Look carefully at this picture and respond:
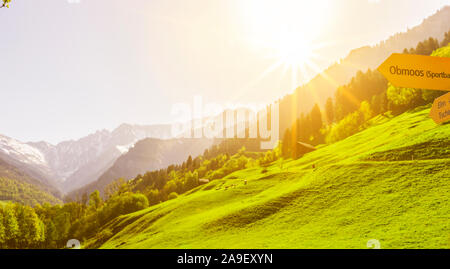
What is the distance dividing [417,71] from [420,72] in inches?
3.3

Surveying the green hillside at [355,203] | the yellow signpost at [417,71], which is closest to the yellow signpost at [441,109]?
the yellow signpost at [417,71]

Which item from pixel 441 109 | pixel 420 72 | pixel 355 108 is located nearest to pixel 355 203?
pixel 441 109

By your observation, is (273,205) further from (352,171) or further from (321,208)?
(352,171)

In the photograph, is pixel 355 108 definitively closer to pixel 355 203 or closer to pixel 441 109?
pixel 355 203

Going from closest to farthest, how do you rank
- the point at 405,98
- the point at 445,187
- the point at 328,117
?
1. the point at 445,187
2. the point at 405,98
3. the point at 328,117

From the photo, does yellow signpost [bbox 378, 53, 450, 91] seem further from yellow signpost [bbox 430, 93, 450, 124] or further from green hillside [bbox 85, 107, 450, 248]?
green hillside [bbox 85, 107, 450, 248]

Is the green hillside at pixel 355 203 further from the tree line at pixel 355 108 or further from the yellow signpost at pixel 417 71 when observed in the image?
the tree line at pixel 355 108

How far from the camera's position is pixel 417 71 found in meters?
5.11

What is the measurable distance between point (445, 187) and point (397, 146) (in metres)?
14.0

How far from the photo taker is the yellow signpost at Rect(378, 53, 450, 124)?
4965 mm

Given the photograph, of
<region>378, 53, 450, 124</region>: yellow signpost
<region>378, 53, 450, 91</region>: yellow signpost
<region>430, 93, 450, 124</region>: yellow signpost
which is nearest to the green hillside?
<region>430, 93, 450, 124</region>: yellow signpost

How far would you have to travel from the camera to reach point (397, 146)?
93.4 ft
